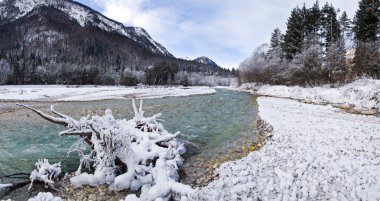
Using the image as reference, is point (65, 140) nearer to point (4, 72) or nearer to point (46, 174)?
point (46, 174)

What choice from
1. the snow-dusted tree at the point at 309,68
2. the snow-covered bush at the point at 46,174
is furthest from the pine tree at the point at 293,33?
the snow-covered bush at the point at 46,174

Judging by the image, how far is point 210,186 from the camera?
26.4 ft

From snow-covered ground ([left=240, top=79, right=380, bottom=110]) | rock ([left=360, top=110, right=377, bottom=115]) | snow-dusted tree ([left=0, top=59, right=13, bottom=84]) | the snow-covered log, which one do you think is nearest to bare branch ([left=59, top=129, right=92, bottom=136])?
the snow-covered log

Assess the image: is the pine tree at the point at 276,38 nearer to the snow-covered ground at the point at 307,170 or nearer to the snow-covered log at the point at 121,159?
the snow-covered ground at the point at 307,170

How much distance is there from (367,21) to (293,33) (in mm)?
14933

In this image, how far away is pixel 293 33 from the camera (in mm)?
61094

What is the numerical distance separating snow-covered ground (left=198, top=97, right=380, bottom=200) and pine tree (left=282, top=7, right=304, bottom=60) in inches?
1997

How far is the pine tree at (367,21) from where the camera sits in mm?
45062

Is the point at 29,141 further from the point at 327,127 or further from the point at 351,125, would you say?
the point at 351,125

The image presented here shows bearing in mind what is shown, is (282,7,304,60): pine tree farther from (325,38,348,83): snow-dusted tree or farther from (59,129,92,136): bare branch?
(59,129,92,136): bare branch

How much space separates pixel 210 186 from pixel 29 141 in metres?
10.7

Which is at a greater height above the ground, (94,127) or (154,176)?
(94,127)

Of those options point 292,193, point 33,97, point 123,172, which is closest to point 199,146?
point 123,172

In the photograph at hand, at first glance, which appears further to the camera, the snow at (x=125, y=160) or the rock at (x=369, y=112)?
the rock at (x=369, y=112)
